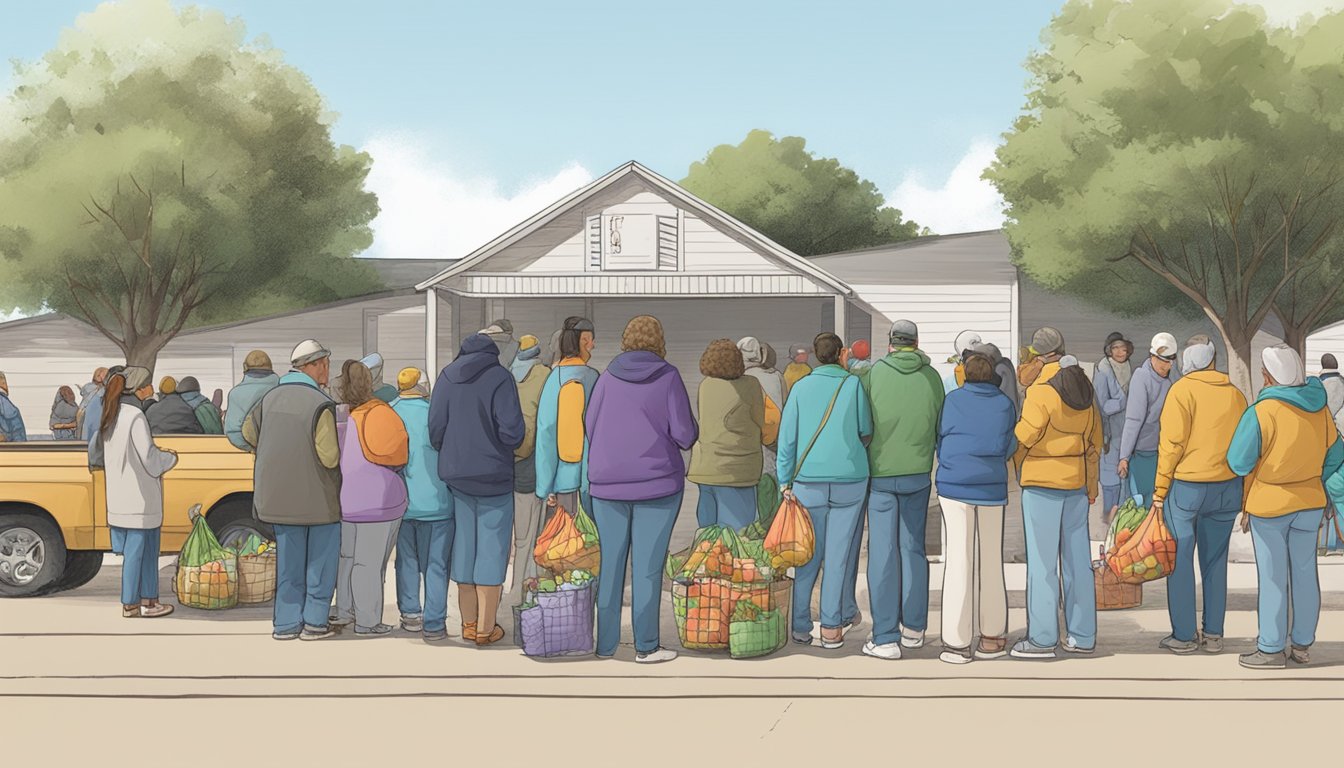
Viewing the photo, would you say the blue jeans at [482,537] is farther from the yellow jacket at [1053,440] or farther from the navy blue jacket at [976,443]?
the yellow jacket at [1053,440]

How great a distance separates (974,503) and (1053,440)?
0.57 metres

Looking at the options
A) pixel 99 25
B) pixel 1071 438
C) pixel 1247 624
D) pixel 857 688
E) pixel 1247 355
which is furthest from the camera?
pixel 99 25

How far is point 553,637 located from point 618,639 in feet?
1.27

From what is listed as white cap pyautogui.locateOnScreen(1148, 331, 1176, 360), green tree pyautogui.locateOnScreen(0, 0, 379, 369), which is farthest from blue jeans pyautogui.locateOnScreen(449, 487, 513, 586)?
green tree pyautogui.locateOnScreen(0, 0, 379, 369)

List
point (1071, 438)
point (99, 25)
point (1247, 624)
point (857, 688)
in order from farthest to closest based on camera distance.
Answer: point (99, 25) → point (1247, 624) → point (1071, 438) → point (857, 688)

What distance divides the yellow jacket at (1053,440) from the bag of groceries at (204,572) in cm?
554

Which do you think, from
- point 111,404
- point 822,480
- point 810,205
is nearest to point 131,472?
point 111,404

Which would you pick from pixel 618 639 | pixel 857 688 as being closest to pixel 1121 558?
pixel 857 688

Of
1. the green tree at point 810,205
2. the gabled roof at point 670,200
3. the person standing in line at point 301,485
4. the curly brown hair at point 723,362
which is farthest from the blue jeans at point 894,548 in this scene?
the green tree at point 810,205

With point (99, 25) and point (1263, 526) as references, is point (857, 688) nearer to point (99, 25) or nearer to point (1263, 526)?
point (1263, 526)

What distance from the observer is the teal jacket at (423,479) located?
28.6ft

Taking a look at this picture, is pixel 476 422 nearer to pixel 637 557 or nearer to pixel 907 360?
pixel 637 557

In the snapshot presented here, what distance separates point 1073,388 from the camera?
26.1 ft

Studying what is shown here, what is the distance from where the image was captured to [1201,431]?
805cm
